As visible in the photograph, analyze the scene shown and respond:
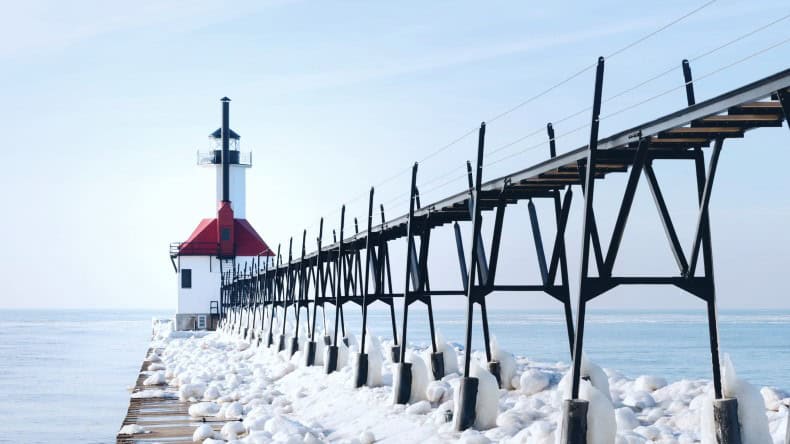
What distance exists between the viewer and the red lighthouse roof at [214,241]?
6366 cm

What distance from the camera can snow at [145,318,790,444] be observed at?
1322 centimetres

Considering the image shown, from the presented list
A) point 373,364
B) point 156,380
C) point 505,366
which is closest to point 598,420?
point 505,366

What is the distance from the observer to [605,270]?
498 inches

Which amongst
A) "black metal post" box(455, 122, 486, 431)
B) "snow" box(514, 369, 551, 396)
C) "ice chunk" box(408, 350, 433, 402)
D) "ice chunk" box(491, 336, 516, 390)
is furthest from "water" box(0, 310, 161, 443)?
"black metal post" box(455, 122, 486, 431)

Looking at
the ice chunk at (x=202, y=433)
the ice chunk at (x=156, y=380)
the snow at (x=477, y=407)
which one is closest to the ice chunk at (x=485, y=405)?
the snow at (x=477, y=407)

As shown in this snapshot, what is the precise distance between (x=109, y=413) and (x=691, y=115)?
21.9m

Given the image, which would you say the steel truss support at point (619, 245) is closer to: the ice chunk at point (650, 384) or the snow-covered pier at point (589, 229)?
the snow-covered pier at point (589, 229)

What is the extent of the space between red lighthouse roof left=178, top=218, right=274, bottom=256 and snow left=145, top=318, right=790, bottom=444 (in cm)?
3656

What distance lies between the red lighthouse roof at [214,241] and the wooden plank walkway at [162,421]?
38.1 meters

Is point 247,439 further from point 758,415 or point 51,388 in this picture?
point 51,388

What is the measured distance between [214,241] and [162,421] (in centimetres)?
4315

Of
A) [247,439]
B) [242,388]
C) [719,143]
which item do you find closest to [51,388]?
[242,388]

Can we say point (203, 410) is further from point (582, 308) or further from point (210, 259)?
point (210, 259)

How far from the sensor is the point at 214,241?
210 ft
